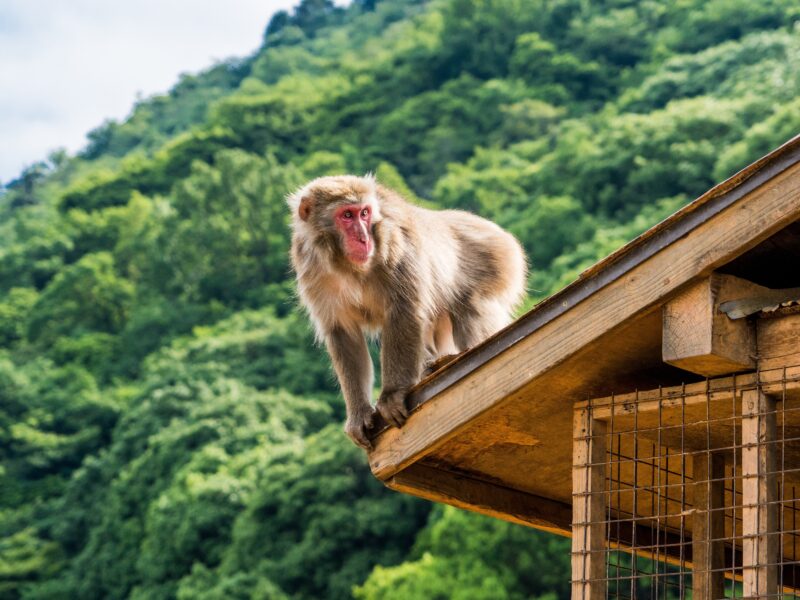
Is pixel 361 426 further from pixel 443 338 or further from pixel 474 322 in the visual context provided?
pixel 443 338

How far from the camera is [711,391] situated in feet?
13.1

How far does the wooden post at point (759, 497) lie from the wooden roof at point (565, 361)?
403 millimetres

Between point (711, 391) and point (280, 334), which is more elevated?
point (280, 334)

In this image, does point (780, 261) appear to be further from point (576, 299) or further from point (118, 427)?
point (118, 427)

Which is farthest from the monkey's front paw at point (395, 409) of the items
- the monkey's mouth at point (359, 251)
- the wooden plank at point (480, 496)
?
the monkey's mouth at point (359, 251)

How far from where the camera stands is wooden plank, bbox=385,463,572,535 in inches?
189

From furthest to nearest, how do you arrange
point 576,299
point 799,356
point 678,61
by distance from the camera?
1. point 678,61
2. point 576,299
3. point 799,356

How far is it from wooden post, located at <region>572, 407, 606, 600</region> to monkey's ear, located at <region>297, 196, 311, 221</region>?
207 centimetres

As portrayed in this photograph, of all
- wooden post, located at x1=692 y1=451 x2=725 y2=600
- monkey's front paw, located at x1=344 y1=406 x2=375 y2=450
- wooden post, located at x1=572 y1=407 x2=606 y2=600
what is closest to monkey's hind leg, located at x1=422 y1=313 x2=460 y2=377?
monkey's front paw, located at x1=344 y1=406 x2=375 y2=450

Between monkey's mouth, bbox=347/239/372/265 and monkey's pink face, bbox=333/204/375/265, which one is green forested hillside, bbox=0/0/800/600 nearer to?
monkey's pink face, bbox=333/204/375/265

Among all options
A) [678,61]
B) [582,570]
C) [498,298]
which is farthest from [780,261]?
[678,61]

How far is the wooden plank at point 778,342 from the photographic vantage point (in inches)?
151

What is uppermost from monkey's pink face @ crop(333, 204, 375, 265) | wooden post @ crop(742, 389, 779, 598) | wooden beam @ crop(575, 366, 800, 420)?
monkey's pink face @ crop(333, 204, 375, 265)

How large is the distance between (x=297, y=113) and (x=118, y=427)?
23.0 m
